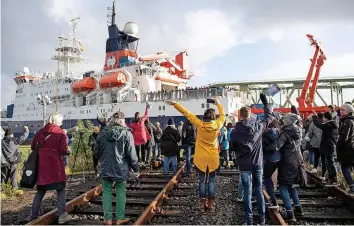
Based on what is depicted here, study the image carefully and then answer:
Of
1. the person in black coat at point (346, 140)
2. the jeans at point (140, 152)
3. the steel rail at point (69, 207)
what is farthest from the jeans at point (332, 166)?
the jeans at point (140, 152)

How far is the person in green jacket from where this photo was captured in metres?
4.14

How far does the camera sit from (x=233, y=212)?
482 centimetres

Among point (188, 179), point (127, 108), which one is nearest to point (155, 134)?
point (188, 179)

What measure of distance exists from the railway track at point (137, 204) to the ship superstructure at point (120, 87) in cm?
1635

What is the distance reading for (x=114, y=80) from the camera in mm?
25281

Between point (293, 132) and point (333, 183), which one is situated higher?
point (293, 132)

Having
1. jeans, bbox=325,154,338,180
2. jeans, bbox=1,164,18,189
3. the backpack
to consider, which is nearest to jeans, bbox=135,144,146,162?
the backpack

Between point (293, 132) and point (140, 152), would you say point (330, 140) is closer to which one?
point (293, 132)

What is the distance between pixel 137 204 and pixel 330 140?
406cm

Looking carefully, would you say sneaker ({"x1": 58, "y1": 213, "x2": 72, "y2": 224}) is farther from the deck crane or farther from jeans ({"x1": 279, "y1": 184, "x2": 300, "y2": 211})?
the deck crane

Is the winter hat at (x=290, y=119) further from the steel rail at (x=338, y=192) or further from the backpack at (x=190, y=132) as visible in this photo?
the backpack at (x=190, y=132)

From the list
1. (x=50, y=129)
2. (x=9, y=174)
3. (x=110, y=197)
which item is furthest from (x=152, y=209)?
(x=9, y=174)

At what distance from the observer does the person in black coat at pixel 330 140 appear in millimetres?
5824

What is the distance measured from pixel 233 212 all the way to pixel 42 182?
297 centimetres
